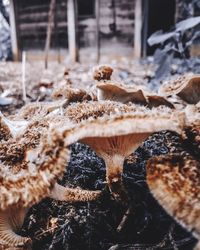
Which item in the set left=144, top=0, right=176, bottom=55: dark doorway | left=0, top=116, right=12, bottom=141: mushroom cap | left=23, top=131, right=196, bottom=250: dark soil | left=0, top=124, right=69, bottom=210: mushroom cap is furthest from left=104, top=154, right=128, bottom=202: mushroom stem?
left=144, top=0, right=176, bottom=55: dark doorway

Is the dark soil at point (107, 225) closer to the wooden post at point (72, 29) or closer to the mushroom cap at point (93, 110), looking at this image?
the mushroom cap at point (93, 110)

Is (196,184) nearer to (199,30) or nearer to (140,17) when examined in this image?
(199,30)

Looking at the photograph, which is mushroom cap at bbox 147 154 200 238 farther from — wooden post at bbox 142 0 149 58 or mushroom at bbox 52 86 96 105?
wooden post at bbox 142 0 149 58

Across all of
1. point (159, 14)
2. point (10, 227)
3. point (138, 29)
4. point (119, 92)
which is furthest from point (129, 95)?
point (159, 14)

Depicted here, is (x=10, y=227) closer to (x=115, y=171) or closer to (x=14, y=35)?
(x=115, y=171)

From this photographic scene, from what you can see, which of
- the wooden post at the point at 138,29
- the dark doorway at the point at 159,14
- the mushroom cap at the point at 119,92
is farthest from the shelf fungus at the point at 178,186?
the dark doorway at the point at 159,14
